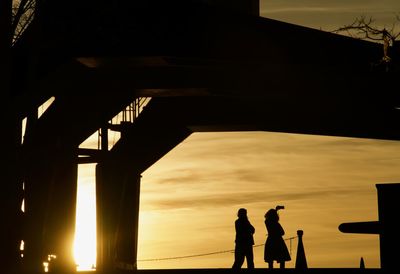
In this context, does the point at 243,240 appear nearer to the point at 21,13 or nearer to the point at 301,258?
the point at 301,258

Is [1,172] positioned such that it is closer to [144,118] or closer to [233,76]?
[233,76]

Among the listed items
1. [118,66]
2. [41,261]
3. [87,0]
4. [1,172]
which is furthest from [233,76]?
[1,172]

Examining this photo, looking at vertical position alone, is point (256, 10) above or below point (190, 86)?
above

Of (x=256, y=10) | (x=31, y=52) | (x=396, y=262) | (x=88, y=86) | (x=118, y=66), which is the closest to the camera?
(x=396, y=262)

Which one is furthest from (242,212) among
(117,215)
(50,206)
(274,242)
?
(117,215)

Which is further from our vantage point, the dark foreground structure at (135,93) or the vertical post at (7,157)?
the dark foreground structure at (135,93)

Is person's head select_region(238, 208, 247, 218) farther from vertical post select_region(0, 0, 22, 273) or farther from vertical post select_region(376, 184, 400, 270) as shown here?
vertical post select_region(376, 184, 400, 270)

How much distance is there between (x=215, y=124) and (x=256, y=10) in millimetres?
8484

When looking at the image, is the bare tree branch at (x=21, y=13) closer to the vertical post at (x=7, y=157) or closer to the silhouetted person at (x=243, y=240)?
the vertical post at (x=7, y=157)

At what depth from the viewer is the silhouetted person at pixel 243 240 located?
19125mm

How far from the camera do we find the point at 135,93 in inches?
857

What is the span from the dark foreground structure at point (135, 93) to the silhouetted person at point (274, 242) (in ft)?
6.37

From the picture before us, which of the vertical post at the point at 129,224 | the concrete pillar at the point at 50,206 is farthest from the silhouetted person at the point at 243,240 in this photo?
the vertical post at the point at 129,224

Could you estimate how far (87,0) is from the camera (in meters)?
17.7
